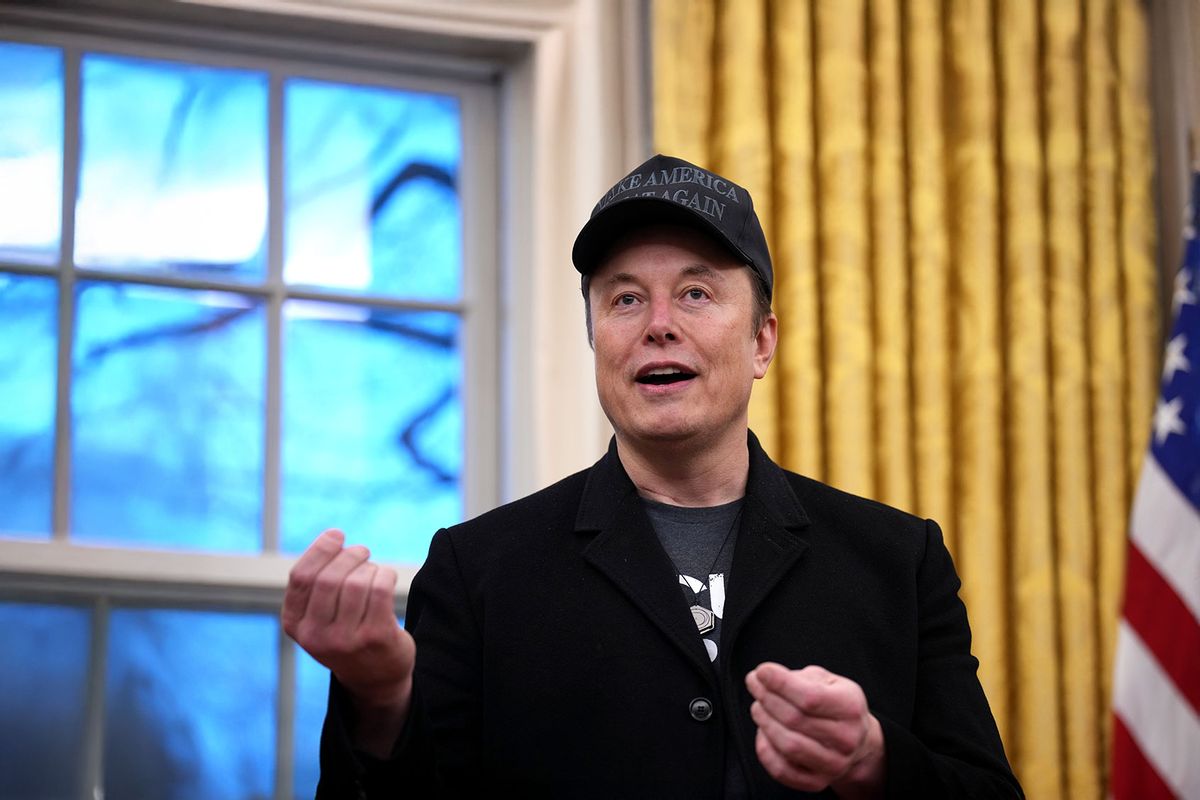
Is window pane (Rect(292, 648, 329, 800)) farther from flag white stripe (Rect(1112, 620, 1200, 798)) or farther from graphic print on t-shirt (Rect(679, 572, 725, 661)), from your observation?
flag white stripe (Rect(1112, 620, 1200, 798))

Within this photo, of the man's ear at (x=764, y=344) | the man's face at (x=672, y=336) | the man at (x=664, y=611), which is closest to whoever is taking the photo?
the man at (x=664, y=611)

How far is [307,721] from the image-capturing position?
2881 mm

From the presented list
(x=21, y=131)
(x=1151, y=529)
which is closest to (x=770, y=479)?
(x=1151, y=529)

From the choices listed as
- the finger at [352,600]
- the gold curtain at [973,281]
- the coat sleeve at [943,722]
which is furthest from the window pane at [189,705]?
the finger at [352,600]

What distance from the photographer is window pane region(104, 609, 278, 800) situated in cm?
276

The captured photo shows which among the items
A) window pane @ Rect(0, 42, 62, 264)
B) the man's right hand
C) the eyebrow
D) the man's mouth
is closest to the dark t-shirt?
the man's mouth

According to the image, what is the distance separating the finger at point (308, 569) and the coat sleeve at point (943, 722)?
51 cm

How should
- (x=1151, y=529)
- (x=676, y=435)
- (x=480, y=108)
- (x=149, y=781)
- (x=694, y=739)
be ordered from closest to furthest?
(x=694, y=739), (x=676, y=435), (x=149, y=781), (x=1151, y=529), (x=480, y=108)

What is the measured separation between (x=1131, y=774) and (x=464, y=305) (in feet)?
4.44

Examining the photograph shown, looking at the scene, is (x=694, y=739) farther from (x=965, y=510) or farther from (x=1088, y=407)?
(x=1088, y=407)

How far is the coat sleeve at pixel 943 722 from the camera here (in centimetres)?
161

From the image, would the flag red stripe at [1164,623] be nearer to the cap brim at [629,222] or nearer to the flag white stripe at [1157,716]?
the flag white stripe at [1157,716]

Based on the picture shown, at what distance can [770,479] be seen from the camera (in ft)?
6.44

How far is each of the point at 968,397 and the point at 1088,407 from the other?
0.24 m
